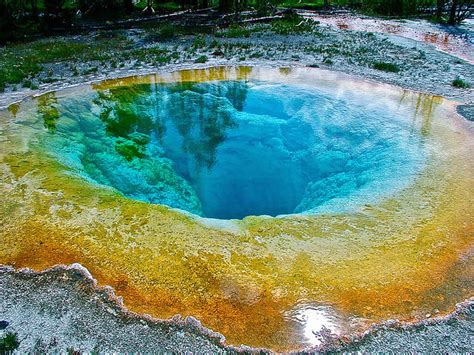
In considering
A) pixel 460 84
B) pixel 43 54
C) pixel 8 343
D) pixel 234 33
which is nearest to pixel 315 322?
pixel 8 343

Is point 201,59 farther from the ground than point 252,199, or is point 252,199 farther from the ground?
point 201,59

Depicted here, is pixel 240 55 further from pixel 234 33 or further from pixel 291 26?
pixel 291 26

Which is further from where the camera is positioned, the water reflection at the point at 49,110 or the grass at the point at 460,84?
the grass at the point at 460,84

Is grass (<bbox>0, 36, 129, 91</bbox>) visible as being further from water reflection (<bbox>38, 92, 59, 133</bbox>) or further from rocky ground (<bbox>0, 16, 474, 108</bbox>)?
water reflection (<bbox>38, 92, 59, 133</bbox>)

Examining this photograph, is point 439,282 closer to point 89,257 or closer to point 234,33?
point 89,257

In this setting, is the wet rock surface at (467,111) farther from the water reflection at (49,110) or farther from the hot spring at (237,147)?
the water reflection at (49,110)

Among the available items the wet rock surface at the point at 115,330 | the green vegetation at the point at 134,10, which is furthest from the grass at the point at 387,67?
the wet rock surface at the point at 115,330
